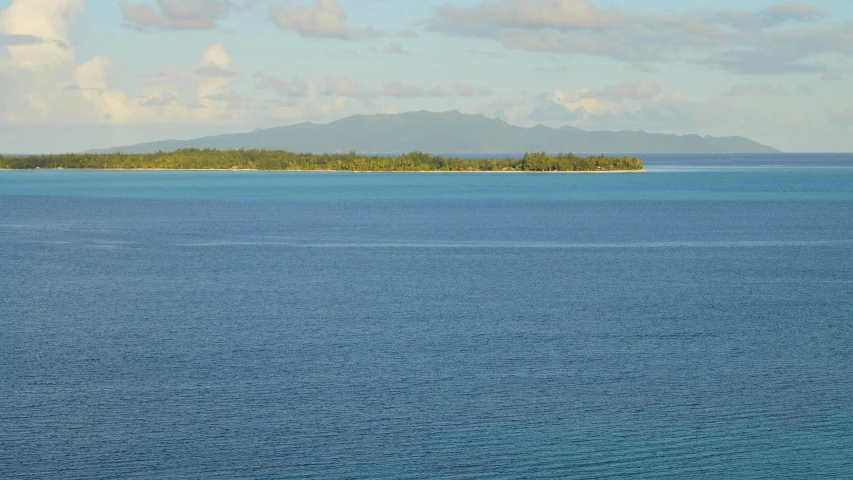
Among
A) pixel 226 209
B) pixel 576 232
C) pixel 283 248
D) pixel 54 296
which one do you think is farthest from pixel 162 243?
pixel 226 209

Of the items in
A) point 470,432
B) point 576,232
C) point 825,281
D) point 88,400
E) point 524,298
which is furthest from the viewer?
point 576,232

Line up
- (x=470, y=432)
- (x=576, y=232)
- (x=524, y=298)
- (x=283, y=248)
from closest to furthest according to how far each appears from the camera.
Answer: (x=470, y=432), (x=524, y=298), (x=283, y=248), (x=576, y=232)

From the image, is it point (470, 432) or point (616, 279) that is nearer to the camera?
point (470, 432)

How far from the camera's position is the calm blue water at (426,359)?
70.8 feet

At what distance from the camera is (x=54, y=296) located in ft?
136

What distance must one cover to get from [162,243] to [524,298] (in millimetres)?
29754

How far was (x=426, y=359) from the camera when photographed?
2955cm

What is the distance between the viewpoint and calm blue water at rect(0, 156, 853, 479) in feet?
70.8

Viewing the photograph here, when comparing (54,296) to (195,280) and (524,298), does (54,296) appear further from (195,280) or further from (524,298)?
(524,298)

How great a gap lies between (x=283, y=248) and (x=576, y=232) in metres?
21.5

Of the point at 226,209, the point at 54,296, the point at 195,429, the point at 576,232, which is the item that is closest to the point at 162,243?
the point at 54,296

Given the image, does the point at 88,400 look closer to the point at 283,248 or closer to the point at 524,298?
the point at 524,298

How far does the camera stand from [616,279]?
4669 cm

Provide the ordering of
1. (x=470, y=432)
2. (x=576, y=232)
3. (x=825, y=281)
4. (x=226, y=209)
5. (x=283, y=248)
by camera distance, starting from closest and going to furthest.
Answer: (x=470, y=432) < (x=825, y=281) < (x=283, y=248) < (x=576, y=232) < (x=226, y=209)
